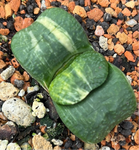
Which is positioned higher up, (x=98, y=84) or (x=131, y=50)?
(x=98, y=84)

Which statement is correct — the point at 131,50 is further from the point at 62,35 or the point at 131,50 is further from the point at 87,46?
the point at 62,35

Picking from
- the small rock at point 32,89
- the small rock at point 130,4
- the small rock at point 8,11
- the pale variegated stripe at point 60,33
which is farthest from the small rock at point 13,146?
the small rock at point 130,4

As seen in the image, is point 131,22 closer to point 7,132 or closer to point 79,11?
point 79,11

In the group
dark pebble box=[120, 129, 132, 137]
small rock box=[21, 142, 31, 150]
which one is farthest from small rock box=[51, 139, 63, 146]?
dark pebble box=[120, 129, 132, 137]

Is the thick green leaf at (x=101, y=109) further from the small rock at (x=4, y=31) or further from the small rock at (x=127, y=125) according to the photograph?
the small rock at (x=4, y=31)

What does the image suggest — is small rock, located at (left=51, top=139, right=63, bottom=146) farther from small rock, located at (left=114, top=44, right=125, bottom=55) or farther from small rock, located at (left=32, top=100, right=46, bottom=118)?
small rock, located at (left=114, top=44, right=125, bottom=55)

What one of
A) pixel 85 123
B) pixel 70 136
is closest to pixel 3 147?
pixel 70 136
